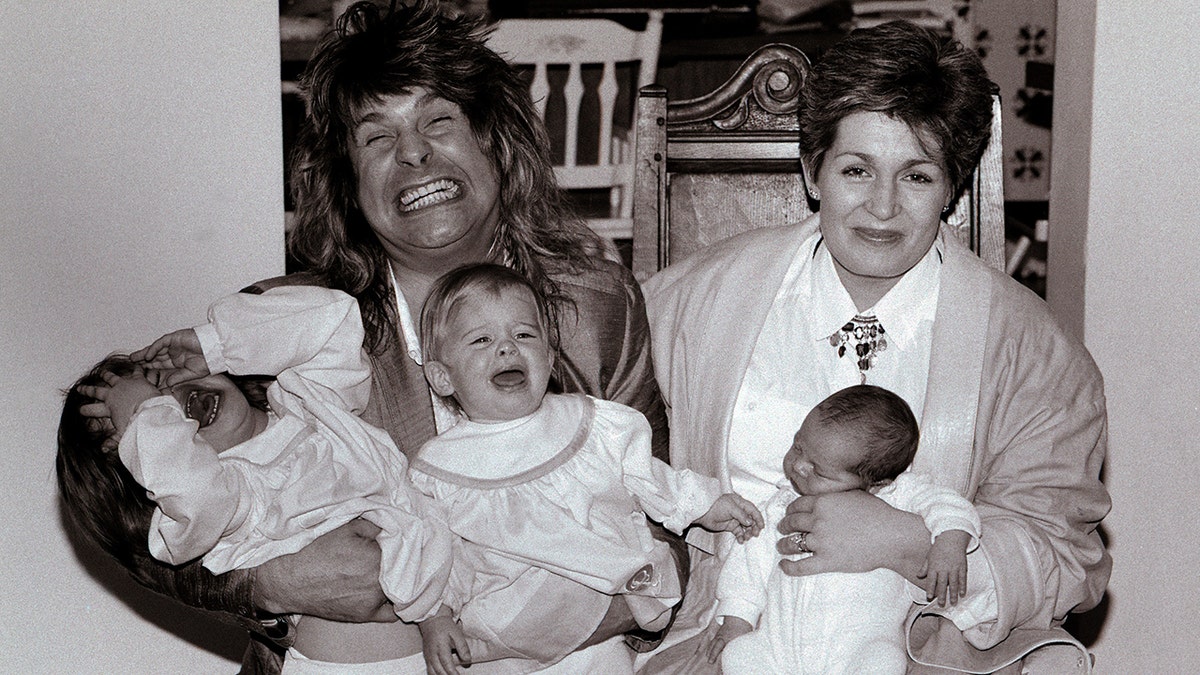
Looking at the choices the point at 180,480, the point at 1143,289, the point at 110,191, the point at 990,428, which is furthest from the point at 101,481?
the point at 1143,289

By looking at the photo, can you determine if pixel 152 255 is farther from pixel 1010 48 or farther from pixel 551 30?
pixel 1010 48

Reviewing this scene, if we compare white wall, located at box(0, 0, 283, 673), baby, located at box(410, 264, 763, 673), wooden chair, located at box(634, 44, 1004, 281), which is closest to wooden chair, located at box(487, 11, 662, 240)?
wooden chair, located at box(634, 44, 1004, 281)

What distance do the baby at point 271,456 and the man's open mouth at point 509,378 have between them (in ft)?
0.82

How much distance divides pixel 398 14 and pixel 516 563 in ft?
3.59

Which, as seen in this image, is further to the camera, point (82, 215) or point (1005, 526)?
point (82, 215)

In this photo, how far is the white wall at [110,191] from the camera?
116 inches

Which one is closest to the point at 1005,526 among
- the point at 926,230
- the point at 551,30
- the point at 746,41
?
the point at 926,230

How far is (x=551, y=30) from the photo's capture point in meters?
4.04

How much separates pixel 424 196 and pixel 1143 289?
5.60ft

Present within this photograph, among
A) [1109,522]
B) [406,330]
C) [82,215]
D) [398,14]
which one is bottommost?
[1109,522]

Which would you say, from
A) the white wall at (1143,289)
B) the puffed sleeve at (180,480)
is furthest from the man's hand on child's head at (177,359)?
the white wall at (1143,289)

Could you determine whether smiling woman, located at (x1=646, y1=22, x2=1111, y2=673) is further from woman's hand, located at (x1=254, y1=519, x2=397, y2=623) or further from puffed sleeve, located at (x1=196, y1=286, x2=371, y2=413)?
puffed sleeve, located at (x1=196, y1=286, x2=371, y2=413)

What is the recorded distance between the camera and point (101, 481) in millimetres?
2293

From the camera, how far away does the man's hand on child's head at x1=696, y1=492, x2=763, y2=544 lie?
2371 millimetres
